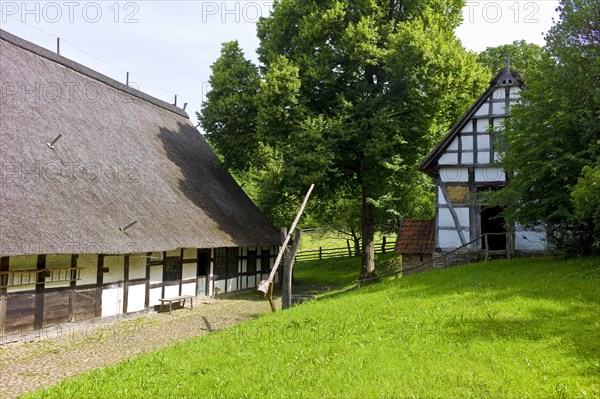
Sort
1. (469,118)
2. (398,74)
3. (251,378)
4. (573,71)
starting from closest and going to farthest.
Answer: (251,378)
(573,71)
(469,118)
(398,74)

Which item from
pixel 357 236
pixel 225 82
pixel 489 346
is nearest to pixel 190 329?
pixel 489 346

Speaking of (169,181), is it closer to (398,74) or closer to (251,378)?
(398,74)

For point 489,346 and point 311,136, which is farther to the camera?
point 311,136

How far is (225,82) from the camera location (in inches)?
842

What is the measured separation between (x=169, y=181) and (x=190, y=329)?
713 cm

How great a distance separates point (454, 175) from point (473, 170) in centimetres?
74

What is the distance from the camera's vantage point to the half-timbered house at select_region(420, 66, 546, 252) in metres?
17.4

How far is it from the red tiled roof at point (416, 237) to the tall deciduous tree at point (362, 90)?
5.28ft

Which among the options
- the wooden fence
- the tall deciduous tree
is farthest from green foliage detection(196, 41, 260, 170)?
the wooden fence

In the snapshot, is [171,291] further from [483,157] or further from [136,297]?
[483,157]

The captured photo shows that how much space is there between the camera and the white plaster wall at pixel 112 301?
13.7 m

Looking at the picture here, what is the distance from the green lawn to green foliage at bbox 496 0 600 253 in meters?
2.20

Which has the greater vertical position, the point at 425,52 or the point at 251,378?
the point at 425,52

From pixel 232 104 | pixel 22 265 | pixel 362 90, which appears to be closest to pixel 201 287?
pixel 22 265
